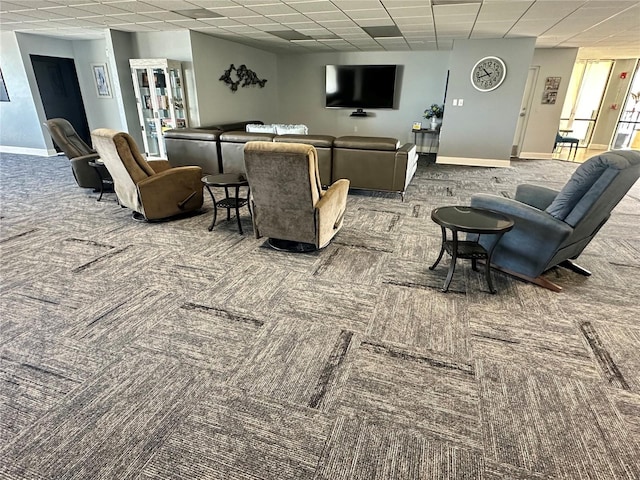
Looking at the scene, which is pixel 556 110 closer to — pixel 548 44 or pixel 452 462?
pixel 548 44

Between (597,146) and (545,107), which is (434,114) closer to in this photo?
(545,107)

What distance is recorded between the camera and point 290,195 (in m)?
2.79

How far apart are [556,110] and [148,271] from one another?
8326 mm

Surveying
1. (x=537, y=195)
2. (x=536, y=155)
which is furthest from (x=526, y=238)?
(x=536, y=155)

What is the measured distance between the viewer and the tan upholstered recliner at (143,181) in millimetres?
3330

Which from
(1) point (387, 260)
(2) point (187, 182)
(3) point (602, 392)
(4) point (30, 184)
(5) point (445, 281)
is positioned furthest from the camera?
(4) point (30, 184)

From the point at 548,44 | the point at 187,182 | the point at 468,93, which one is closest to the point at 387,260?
the point at 187,182

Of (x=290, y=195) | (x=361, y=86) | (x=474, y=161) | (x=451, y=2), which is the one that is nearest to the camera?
(x=290, y=195)

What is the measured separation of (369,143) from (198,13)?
9.75ft

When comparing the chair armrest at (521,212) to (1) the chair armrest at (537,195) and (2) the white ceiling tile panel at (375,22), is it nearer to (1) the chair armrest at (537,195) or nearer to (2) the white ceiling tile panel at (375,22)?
(1) the chair armrest at (537,195)

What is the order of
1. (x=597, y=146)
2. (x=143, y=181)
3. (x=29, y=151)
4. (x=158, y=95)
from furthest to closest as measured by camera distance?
1. (x=597, y=146)
2. (x=29, y=151)
3. (x=158, y=95)
4. (x=143, y=181)

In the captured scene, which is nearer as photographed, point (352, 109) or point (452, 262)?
point (452, 262)

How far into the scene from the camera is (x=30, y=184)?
17.6 feet

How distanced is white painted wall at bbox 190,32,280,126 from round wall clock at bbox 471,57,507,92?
4686 mm
